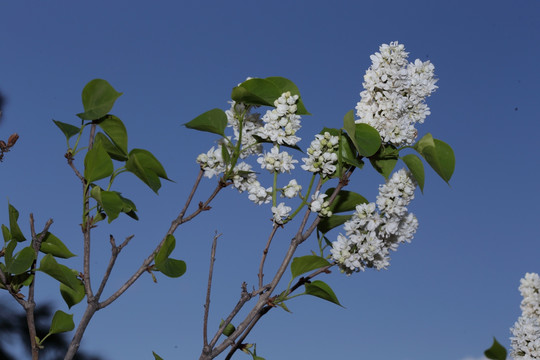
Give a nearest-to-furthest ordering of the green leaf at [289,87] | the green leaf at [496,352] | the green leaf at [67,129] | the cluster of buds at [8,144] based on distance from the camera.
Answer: the green leaf at [496,352], the green leaf at [289,87], the green leaf at [67,129], the cluster of buds at [8,144]

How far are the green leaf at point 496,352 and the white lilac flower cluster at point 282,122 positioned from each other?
27.2 inches

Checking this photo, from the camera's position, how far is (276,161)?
4.47 ft

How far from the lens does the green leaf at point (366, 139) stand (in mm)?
1286

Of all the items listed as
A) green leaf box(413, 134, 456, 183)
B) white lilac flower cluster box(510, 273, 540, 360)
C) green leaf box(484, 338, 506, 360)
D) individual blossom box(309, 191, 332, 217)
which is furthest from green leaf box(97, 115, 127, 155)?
white lilac flower cluster box(510, 273, 540, 360)

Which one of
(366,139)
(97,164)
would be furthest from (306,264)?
(97,164)

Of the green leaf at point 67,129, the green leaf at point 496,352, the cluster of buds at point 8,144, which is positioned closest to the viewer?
the green leaf at point 496,352

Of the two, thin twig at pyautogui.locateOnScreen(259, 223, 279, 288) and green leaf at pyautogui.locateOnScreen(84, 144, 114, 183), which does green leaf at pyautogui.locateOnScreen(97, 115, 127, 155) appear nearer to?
green leaf at pyautogui.locateOnScreen(84, 144, 114, 183)

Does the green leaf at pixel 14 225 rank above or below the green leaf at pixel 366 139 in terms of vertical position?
below

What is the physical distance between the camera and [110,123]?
142 cm

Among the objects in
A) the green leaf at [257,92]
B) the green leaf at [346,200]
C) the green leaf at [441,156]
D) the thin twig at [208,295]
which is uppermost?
the green leaf at [441,156]

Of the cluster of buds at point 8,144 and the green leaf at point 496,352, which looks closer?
the green leaf at point 496,352

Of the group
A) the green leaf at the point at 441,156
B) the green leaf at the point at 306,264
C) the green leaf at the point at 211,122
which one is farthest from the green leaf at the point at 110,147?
the green leaf at the point at 441,156

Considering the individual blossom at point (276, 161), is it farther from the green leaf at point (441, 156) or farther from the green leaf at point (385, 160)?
the green leaf at point (441, 156)

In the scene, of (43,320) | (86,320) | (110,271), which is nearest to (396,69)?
(110,271)
